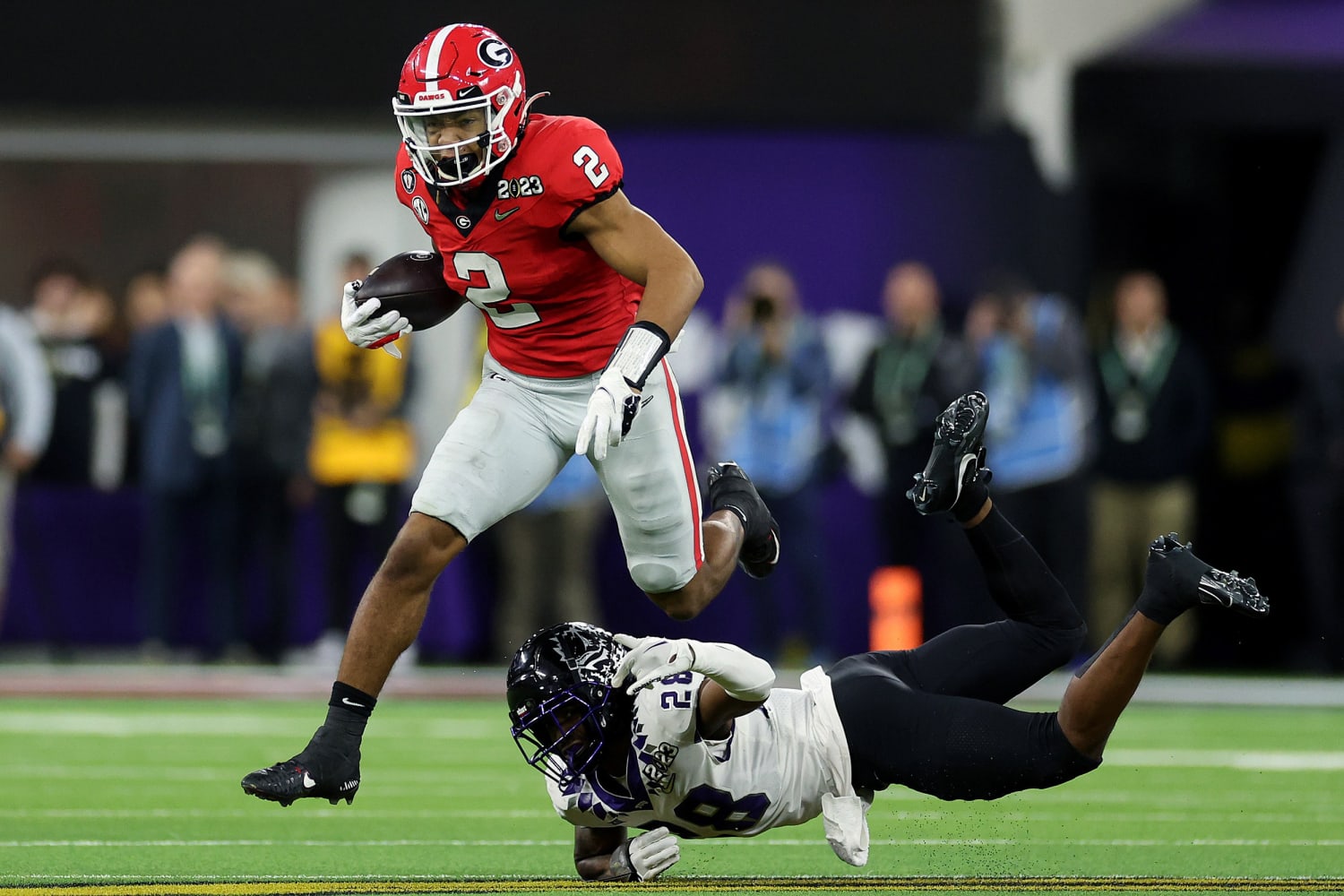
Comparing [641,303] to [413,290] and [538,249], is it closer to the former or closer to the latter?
[538,249]

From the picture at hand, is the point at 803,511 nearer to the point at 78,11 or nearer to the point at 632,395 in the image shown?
the point at 78,11

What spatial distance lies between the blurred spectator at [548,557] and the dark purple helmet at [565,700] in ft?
19.3

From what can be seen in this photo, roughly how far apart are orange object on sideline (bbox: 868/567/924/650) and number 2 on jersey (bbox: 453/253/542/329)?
5.18m

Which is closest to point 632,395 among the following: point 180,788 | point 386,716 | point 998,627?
point 998,627

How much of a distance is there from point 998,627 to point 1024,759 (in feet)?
1.49

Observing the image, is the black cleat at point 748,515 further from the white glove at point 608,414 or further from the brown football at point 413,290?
the white glove at point 608,414

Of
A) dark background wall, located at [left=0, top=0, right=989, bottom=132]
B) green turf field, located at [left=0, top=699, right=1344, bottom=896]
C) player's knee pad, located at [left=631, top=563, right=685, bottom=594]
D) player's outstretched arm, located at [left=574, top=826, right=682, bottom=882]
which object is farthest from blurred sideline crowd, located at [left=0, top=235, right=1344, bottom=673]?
player's outstretched arm, located at [left=574, top=826, right=682, bottom=882]

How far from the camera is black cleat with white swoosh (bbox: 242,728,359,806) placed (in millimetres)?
4301

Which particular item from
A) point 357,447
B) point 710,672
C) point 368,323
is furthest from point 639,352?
point 357,447

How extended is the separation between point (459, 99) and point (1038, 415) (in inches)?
219

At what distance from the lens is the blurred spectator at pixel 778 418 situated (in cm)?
977

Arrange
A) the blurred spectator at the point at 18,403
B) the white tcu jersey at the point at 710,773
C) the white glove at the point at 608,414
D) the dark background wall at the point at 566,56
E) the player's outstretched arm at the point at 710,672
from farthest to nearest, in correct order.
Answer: the dark background wall at the point at 566,56, the blurred spectator at the point at 18,403, the white glove at the point at 608,414, the white tcu jersey at the point at 710,773, the player's outstretched arm at the point at 710,672

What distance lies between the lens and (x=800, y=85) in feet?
35.4

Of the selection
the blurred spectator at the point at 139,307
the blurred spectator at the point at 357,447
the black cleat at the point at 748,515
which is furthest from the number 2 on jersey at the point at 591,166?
the blurred spectator at the point at 139,307
